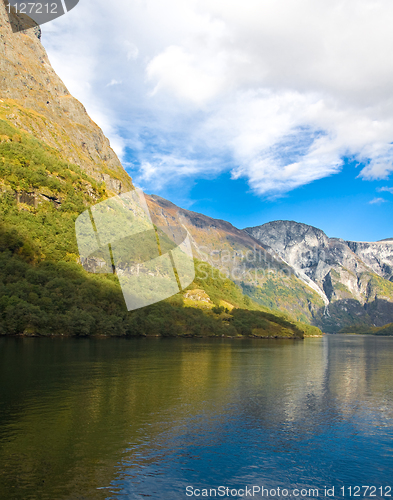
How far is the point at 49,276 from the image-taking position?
453ft

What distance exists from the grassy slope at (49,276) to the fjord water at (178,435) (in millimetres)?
76511

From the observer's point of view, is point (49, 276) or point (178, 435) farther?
point (49, 276)

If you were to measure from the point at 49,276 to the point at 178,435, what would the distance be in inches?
5006

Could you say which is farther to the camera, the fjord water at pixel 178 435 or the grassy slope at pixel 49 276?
the grassy slope at pixel 49 276

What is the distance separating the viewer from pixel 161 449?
2131 cm

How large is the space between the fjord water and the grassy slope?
7651 centimetres

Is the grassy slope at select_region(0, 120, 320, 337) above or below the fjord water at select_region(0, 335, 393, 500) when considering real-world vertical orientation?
above

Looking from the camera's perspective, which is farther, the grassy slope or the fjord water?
the grassy slope

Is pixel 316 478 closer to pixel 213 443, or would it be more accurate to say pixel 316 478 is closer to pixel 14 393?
pixel 213 443

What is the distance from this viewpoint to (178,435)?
23922 millimetres

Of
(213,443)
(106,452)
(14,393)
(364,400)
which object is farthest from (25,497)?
(364,400)

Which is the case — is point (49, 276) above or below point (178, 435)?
above

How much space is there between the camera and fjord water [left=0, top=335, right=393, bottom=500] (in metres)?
17.5

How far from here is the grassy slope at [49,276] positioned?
382ft
